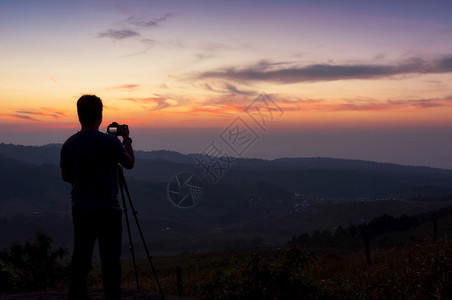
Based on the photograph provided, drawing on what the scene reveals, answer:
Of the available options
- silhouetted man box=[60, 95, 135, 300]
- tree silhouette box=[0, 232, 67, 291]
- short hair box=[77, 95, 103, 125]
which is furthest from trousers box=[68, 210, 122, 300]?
tree silhouette box=[0, 232, 67, 291]

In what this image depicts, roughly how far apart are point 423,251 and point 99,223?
23.0 ft

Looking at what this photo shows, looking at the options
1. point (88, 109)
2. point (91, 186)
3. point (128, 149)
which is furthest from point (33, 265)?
point (88, 109)

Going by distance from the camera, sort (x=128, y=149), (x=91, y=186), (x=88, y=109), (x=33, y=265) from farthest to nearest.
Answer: (x=33, y=265)
(x=128, y=149)
(x=88, y=109)
(x=91, y=186)

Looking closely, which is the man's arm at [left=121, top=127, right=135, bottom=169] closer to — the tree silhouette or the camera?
the camera

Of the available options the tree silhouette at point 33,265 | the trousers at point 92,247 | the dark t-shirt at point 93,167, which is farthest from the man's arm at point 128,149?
the tree silhouette at point 33,265

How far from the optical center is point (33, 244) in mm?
12781

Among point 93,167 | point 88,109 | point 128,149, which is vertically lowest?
point 93,167

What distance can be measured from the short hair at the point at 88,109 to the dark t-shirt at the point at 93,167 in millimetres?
164

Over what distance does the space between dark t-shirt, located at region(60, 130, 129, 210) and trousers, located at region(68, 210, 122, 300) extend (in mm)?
125

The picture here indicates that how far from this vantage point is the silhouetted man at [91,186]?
543 centimetres

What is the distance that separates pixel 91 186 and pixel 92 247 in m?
0.84

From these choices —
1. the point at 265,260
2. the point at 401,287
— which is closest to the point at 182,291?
the point at 265,260

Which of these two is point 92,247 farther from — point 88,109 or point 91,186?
point 88,109

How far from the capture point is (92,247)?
18.3ft
